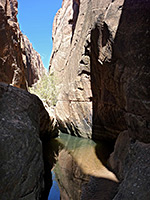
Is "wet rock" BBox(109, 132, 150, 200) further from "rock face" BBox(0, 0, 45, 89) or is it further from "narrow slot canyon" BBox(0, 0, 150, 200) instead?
"rock face" BBox(0, 0, 45, 89)

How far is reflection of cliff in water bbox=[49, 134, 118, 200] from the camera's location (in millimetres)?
4719

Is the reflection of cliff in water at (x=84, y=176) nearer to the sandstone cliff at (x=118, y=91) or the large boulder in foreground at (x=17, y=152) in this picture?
the sandstone cliff at (x=118, y=91)

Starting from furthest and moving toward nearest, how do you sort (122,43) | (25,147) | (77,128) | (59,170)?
Answer: (77,128), (59,170), (122,43), (25,147)

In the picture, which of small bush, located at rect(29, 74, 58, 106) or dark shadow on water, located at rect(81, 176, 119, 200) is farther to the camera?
small bush, located at rect(29, 74, 58, 106)

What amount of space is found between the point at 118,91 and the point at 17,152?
6261 mm

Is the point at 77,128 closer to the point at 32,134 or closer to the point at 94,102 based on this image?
the point at 94,102

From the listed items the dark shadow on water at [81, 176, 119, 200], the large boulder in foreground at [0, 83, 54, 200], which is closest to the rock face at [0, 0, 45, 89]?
the large boulder in foreground at [0, 83, 54, 200]

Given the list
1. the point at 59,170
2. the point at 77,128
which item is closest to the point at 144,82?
the point at 59,170

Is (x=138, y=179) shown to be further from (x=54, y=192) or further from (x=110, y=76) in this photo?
(x=110, y=76)

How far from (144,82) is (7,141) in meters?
3.98

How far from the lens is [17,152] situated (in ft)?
12.8

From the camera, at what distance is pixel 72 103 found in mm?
14508

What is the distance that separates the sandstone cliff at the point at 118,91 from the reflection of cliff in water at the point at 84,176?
1.79ft

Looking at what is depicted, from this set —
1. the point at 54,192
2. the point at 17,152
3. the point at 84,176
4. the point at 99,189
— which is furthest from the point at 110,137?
the point at 17,152
